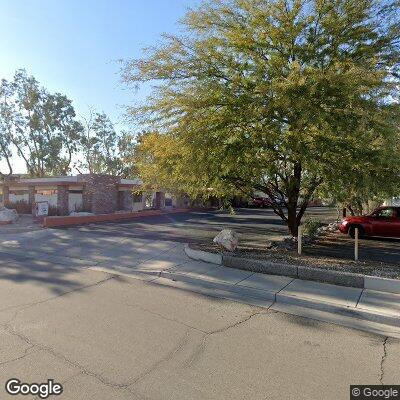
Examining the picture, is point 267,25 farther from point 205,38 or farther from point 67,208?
point 67,208

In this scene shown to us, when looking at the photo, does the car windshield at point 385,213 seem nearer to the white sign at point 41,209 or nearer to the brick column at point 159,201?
the white sign at point 41,209

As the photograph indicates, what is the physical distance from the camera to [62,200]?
21.6 metres

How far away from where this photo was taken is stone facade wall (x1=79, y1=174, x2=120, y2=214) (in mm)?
23125

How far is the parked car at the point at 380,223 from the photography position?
13.6 metres

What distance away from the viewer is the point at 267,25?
821 centimetres

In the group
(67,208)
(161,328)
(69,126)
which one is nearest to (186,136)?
(161,328)

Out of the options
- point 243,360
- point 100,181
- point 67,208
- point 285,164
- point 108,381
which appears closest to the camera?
point 108,381

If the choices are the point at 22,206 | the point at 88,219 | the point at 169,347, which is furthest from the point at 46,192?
the point at 169,347

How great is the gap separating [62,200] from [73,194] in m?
1.13

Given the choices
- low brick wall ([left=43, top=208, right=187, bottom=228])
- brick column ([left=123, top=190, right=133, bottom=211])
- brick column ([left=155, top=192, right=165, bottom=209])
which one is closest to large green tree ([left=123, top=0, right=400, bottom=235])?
low brick wall ([left=43, top=208, right=187, bottom=228])

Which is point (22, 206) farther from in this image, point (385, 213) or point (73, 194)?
point (385, 213)

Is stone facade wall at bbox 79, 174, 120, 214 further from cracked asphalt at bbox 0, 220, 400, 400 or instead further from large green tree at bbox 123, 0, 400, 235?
cracked asphalt at bbox 0, 220, 400, 400

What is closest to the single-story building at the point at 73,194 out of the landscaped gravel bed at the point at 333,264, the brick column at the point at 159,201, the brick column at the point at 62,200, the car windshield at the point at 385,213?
the brick column at the point at 62,200

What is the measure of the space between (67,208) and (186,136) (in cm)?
1654
